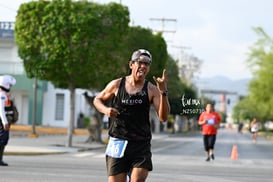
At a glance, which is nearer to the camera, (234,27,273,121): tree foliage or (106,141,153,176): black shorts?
(106,141,153,176): black shorts

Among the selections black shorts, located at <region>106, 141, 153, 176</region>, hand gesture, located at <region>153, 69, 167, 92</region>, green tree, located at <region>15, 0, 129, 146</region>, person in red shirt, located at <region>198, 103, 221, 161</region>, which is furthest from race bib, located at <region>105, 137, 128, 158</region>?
green tree, located at <region>15, 0, 129, 146</region>

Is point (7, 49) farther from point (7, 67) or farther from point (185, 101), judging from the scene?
point (185, 101)

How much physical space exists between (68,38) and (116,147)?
19.9 meters

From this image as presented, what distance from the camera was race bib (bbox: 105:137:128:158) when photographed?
7.26 meters

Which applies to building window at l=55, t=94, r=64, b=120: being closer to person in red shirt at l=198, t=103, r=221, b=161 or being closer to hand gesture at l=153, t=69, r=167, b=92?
person in red shirt at l=198, t=103, r=221, b=161

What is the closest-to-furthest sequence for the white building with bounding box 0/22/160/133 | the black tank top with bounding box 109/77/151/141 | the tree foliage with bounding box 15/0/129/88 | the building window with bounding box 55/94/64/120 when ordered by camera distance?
1. the black tank top with bounding box 109/77/151/141
2. the tree foliage with bounding box 15/0/129/88
3. the white building with bounding box 0/22/160/133
4. the building window with bounding box 55/94/64/120

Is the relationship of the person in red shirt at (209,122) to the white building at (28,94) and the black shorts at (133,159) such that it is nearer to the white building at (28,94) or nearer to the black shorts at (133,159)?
the black shorts at (133,159)

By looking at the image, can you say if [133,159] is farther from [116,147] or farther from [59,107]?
[59,107]

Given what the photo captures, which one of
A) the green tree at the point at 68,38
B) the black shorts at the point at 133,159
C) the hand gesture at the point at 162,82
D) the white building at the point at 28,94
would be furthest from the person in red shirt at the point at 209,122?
the white building at the point at 28,94

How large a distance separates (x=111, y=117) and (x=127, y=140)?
0.31 meters

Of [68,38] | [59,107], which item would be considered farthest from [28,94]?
[68,38]

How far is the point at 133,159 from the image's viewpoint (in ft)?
23.9

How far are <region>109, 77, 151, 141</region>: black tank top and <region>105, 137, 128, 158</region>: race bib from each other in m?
0.05

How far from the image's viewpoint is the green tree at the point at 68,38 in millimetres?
26500
